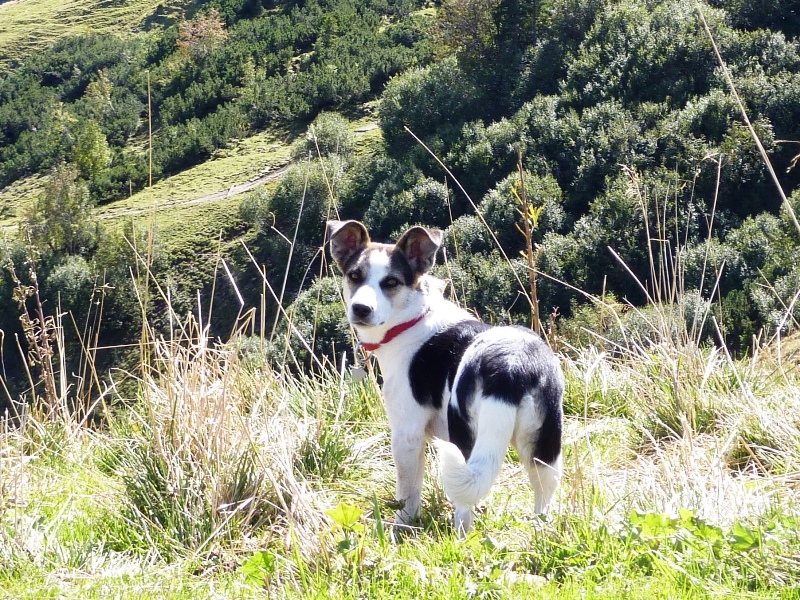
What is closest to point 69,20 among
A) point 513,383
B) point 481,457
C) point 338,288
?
point 338,288

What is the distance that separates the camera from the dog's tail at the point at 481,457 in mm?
2672

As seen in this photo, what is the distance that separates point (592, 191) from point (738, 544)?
2829cm

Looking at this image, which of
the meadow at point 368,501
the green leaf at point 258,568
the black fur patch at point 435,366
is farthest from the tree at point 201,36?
the green leaf at point 258,568

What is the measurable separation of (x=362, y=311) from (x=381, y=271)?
9.6 inches

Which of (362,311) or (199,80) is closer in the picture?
(362,311)

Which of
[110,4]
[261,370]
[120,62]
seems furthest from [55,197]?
[110,4]

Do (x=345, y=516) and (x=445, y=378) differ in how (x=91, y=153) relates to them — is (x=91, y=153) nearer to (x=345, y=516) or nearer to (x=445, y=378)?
(x=445, y=378)

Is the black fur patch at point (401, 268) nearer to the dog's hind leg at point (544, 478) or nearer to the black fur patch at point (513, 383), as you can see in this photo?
the black fur patch at point (513, 383)

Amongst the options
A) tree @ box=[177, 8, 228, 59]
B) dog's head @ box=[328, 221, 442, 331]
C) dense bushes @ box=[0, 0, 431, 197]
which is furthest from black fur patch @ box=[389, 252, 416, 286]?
tree @ box=[177, 8, 228, 59]

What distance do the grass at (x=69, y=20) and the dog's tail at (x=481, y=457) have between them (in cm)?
6131

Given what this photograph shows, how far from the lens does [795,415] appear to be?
11.5 ft

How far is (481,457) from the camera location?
280 centimetres

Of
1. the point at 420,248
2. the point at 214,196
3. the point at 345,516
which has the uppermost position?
the point at 420,248

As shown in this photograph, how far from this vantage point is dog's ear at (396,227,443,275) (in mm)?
3625
